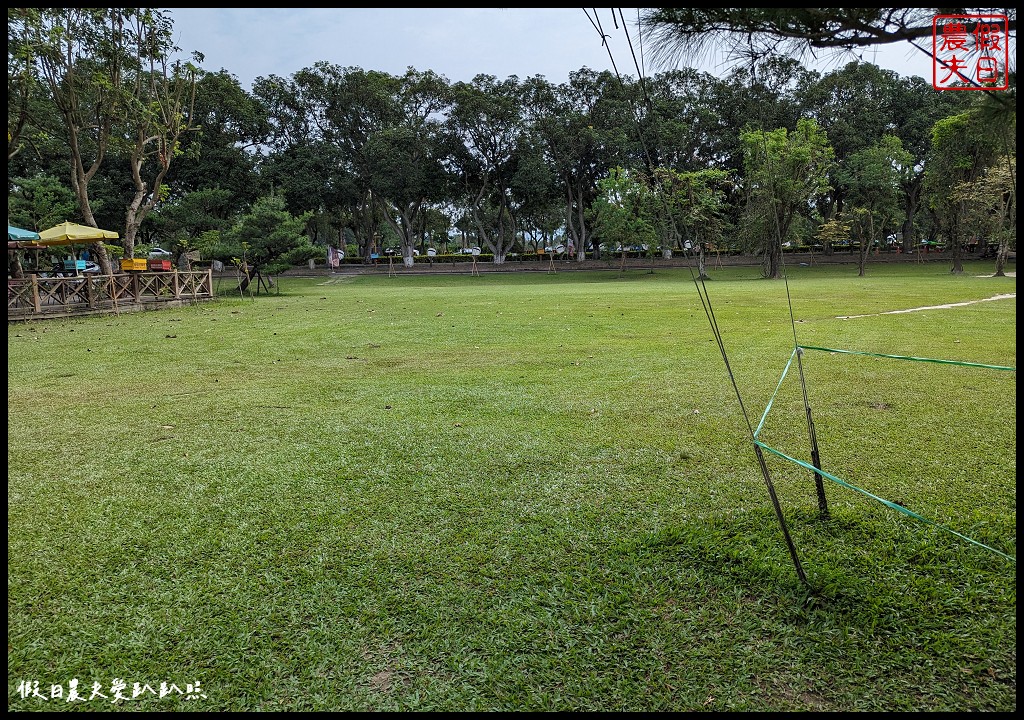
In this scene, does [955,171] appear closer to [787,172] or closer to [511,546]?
[787,172]

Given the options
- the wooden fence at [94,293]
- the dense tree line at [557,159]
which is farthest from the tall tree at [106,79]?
the dense tree line at [557,159]

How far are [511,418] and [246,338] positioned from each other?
6.22m

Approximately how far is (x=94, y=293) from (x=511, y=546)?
49.3 ft

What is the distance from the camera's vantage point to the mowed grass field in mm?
1843

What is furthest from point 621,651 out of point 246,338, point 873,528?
point 246,338

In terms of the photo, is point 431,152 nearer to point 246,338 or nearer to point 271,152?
point 271,152

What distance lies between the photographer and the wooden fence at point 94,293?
12.9 meters

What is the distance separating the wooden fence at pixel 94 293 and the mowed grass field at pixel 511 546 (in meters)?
8.84

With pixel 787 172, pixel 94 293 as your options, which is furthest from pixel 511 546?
pixel 787 172

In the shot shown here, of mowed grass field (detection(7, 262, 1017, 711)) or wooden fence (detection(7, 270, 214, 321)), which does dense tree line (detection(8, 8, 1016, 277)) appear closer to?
wooden fence (detection(7, 270, 214, 321))

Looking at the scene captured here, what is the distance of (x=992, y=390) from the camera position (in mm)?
5070

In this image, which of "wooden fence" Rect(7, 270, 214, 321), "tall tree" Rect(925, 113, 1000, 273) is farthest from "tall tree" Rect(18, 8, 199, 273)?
"tall tree" Rect(925, 113, 1000, 273)

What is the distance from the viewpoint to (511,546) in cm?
262

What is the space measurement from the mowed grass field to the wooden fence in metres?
8.84
